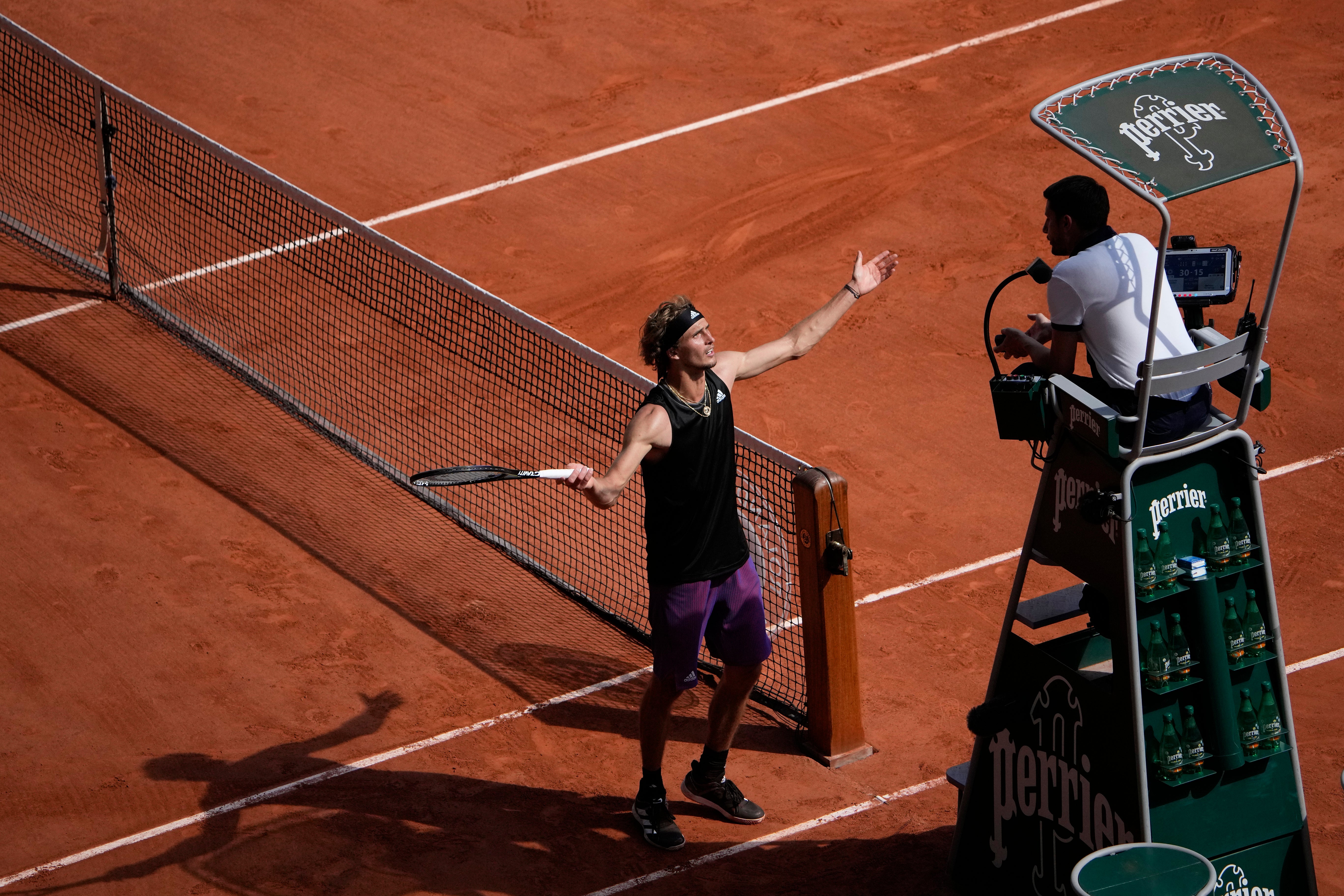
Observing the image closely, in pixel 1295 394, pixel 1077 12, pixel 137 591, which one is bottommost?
pixel 137 591

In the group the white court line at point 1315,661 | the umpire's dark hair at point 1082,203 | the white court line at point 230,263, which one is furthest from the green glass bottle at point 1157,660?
the white court line at point 230,263

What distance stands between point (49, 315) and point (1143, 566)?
875 cm

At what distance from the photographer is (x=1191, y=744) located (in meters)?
5.81

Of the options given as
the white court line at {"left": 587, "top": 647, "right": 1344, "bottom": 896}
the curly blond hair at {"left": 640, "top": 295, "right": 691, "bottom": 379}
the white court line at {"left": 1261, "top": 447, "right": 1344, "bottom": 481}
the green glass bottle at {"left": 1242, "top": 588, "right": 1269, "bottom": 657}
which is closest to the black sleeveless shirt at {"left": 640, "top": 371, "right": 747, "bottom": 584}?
the curly blond hair at {"left": 640, "top": 295, "right": 691, "bottom": 379}

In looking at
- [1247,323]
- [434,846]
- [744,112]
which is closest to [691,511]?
[434,846]

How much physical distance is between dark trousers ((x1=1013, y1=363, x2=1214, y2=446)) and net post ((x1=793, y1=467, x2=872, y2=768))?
5.88 feet

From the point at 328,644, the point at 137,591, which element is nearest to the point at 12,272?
the point at 137,591

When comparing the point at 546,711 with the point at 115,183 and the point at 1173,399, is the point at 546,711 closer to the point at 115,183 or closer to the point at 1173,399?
the point at 1173,399

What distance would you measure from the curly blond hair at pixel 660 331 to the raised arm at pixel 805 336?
428 millimetres

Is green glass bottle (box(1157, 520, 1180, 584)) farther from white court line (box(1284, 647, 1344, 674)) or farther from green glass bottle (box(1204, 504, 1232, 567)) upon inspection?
white court line (box(1284, 647, 1344, 674))

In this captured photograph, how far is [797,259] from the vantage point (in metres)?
12.7

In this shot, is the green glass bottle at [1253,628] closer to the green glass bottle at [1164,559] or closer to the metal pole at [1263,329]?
the green glass bottle at [1164,559]

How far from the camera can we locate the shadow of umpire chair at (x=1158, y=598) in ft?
17.9

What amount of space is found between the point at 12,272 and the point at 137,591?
14.2 ft
